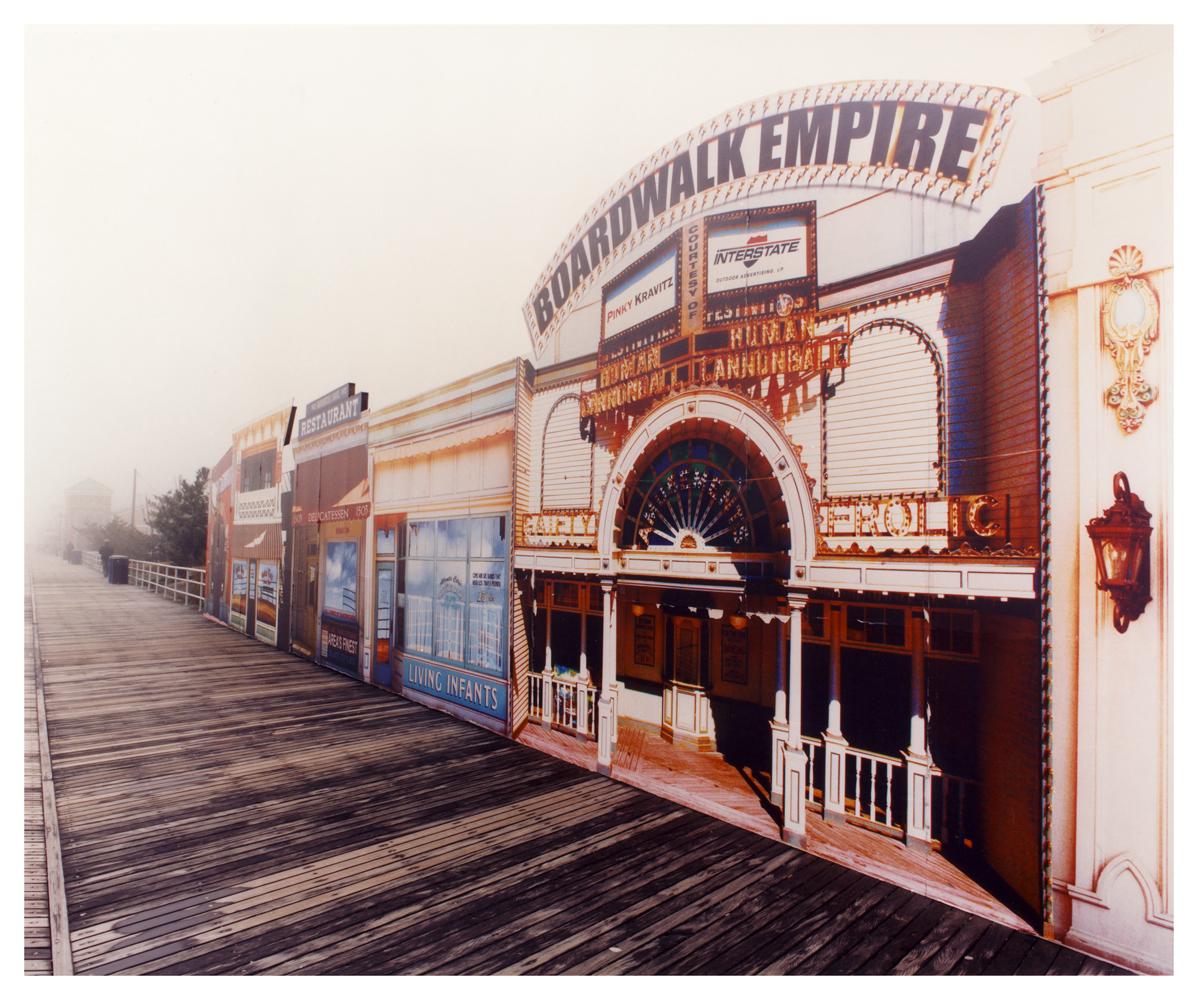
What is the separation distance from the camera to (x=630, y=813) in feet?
17.1

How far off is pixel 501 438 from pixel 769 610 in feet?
12.3

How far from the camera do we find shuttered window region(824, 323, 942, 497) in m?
4.11

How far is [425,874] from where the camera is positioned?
4203 mm

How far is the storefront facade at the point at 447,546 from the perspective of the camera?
7.29 meters

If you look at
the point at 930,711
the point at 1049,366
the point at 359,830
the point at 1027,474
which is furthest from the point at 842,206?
the point at 359,830

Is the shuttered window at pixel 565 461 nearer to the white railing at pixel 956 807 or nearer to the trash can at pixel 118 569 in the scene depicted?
the white railing at pixel 956 807

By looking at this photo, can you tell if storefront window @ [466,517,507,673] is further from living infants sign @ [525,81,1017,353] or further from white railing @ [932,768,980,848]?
white railing @ [932,768,980,848]

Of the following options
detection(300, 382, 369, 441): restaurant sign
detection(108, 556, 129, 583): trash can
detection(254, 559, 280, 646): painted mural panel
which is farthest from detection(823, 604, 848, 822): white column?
detection(108, 556, 129, 583): trash can

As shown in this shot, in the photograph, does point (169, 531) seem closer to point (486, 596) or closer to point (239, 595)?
point (239, 595)

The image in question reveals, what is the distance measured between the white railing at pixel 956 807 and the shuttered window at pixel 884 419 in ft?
6.20

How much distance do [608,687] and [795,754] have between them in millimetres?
1955

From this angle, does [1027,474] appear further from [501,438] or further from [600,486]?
[501,438]

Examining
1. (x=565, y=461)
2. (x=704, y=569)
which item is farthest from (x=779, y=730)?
(x=565, y=461)

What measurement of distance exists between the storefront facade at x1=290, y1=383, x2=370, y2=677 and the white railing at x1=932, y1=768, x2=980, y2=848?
26.7 ft
